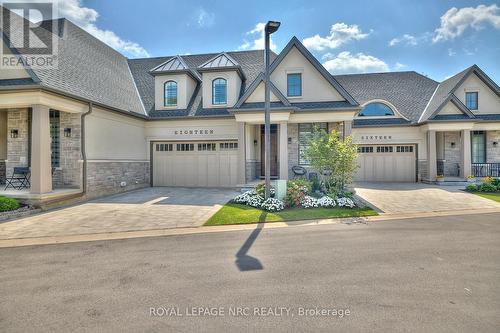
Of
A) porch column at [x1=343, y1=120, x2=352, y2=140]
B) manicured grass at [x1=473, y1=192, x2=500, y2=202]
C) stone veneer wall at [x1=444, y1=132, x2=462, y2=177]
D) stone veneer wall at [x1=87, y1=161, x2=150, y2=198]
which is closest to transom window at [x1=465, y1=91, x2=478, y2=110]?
stone veneer wall at [x1=444, y1=132, x2=462, y2=177]

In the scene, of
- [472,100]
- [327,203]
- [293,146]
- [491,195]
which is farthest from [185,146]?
[472,100]

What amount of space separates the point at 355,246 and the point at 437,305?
2.60 m

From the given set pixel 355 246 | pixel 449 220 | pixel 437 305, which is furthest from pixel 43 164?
pixel 449 220

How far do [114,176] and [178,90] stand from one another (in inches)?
272

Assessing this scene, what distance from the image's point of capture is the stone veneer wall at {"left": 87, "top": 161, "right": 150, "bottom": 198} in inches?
514

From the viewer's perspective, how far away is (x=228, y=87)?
17000 millimetres

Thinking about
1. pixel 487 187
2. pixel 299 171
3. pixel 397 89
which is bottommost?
pixel 487 187

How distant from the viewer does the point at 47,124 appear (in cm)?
1100

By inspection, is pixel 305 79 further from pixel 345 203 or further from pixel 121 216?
pixel 121 216

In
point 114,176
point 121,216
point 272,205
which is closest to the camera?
point 121,216

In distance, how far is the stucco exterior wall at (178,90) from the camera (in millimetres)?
17484

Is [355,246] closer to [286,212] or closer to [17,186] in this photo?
[286,212]

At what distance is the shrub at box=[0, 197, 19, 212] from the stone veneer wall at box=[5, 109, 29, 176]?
3956 mm

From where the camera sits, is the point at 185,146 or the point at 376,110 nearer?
the point at 185,146
